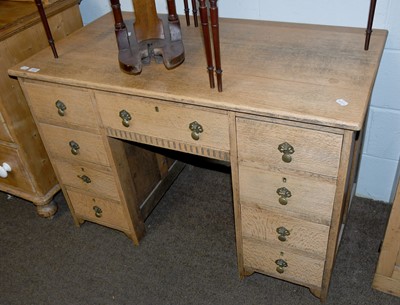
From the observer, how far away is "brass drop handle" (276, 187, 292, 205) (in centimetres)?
132

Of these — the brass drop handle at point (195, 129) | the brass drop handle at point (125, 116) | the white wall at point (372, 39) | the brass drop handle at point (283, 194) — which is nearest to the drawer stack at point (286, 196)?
the brass drop handle at point (283, 194)

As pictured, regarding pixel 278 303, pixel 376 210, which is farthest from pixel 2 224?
pixel 376 210

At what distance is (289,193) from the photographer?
132cm

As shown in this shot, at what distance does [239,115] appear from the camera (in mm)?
1223

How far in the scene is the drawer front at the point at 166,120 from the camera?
1.29 meters

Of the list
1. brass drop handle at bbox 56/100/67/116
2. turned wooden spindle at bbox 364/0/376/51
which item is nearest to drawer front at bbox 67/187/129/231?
brass drop handle at bbox 56/100/67/116

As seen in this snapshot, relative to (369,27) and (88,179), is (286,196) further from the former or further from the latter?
(88,179)

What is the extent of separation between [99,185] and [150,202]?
316 millimetres

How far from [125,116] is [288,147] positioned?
55 cm

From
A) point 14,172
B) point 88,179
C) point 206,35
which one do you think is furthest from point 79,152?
point 206,35

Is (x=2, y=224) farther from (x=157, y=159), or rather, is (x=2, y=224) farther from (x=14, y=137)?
(x=157, y=159)

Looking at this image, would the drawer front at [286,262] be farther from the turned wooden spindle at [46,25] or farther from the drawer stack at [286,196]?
the turned wooden spindle at [46,25]

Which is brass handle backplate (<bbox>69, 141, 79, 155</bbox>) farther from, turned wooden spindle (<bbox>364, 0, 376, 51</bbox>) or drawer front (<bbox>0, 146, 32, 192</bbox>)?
turned wooden spindle (<bbox>364, 0, 376, 51</bbox>)

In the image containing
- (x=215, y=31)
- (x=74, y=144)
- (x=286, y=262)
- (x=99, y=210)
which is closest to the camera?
(x=215, y=31)
